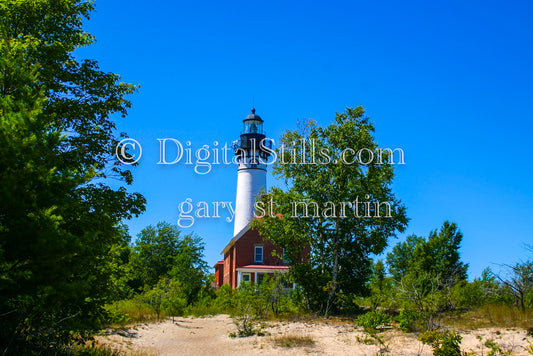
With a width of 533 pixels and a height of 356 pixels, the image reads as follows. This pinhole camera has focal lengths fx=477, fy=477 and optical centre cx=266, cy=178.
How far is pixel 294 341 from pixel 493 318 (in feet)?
25.1

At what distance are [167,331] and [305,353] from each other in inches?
323

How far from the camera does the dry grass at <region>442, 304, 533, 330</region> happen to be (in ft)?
54.1

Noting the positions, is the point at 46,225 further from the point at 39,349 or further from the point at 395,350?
the point at 395,350

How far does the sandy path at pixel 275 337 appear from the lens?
47.2ft

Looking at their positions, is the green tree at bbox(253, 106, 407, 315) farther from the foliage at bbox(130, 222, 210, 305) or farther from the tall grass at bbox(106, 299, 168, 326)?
the foliage at bbox(130, 222, 210, 305)

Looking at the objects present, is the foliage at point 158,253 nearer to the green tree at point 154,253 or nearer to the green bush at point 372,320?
the green tree at point 154,253

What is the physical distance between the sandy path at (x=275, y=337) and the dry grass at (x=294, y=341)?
0.56 feet

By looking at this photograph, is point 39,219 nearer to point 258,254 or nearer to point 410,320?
point 410,320

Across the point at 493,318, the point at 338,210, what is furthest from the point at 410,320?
the point at 338,210

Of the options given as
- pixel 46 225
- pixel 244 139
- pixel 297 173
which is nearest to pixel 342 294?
pixel 297 173

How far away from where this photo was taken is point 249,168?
47.2 meters

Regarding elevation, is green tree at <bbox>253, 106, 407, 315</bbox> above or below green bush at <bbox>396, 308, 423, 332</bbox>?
above

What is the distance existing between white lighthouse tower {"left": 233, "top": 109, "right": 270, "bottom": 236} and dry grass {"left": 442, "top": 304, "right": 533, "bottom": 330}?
26.7m

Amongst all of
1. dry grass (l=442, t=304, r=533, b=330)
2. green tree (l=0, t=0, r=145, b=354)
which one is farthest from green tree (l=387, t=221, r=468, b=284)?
green tree (l=0, t=0, r=145, b=354)
